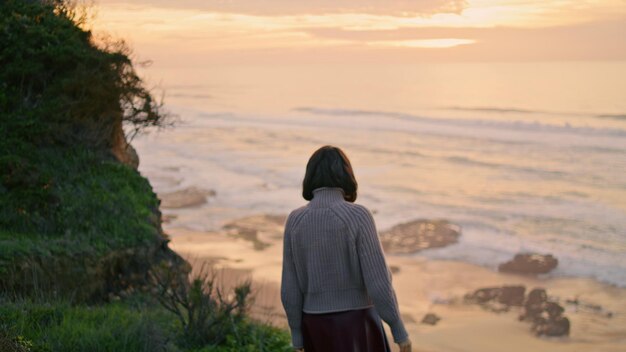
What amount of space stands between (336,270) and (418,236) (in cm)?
1570

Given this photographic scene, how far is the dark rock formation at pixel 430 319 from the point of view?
43.1 ft

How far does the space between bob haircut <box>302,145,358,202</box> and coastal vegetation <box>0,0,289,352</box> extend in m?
1.96

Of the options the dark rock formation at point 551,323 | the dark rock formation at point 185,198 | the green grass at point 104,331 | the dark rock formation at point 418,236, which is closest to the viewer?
the green grass at point 104,331

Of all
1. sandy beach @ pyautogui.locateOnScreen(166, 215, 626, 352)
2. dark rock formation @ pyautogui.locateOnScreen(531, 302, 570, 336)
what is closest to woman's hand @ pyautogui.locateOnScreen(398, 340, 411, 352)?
sandy beach @ pyautogui.locateOnScreen(166, 215, 626, 352)

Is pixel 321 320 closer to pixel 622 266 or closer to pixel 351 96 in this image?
pixel 622 266

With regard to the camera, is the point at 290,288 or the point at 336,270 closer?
the point at 336,270

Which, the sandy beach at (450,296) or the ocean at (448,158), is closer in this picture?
the sandy beach at (450,296)

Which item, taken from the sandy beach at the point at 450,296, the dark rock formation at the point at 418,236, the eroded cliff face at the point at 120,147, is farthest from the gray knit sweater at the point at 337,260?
the dark rock formation at the point at 418,236

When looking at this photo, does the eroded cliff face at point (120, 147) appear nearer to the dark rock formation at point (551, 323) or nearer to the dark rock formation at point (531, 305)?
the dark rock formation at point (531, 305)

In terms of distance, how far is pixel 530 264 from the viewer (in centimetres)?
1717

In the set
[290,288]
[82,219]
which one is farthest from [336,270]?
[82,219]

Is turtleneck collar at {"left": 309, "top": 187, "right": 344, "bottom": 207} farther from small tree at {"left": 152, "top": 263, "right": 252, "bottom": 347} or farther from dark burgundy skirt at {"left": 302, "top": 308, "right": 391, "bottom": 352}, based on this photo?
small tree at {"left": 152, "top": 263, "right": 252, "bottom": 347}

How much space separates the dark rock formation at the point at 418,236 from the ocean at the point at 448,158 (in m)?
0.49

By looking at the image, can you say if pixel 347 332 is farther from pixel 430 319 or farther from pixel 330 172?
pixel 430 319
